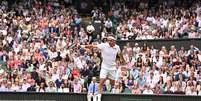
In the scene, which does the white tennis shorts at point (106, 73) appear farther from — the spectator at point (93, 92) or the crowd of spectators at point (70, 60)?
the crowd of spectators at point (70, 60)

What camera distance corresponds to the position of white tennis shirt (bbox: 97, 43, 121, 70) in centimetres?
1803

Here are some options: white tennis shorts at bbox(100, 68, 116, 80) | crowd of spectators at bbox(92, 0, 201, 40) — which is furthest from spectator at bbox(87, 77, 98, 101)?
crowd of spectators at bbox(92, 0, 201, 40)

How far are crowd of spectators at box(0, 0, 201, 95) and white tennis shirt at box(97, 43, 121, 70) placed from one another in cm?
534

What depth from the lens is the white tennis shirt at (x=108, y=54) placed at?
18031mm

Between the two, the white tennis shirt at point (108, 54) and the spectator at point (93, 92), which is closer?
the white tennis shirt at point (108, 54)

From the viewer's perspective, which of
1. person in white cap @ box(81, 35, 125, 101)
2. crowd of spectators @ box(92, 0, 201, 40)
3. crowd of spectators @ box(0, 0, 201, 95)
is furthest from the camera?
crowd of spectators @ box(92, 0, 201, 40)

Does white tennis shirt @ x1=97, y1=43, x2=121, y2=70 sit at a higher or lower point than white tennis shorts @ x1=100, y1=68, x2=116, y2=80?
higher

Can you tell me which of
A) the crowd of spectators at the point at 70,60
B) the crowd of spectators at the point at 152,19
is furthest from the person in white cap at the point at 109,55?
the crowd of spectators at the point at 152,19

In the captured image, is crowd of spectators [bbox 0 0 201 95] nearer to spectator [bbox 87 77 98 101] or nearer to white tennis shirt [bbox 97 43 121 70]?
spectator [bbox 87 77 98 101]

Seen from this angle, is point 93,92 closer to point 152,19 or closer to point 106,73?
point 106,73

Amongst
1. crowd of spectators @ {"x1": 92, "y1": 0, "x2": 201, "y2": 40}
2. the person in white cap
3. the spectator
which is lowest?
the spectator

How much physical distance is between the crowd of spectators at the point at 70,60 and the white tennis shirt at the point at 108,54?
5.34 metres

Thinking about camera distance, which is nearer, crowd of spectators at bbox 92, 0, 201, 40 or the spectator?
the spectator

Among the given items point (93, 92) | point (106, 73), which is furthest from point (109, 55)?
point (93, 92)
